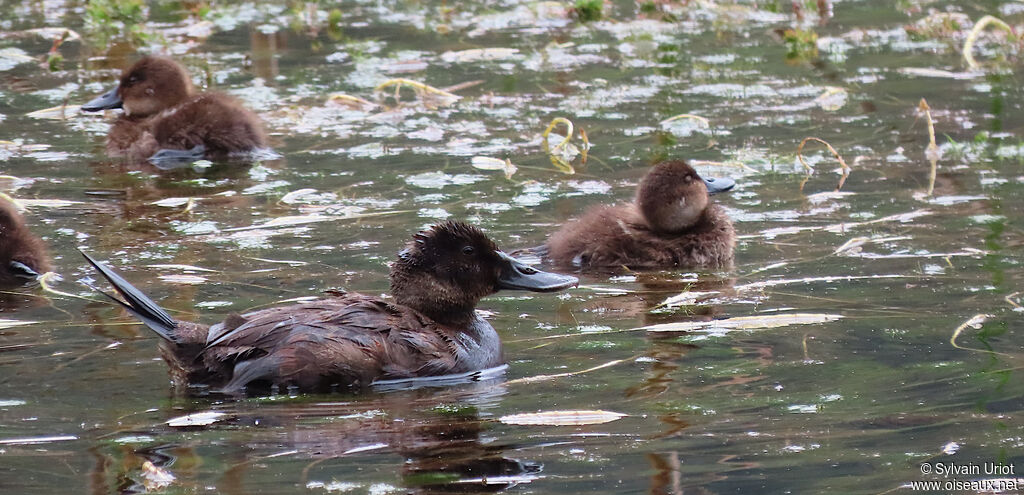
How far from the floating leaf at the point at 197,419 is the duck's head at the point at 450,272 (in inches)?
45.0

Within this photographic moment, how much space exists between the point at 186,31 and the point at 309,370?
9.94 meters

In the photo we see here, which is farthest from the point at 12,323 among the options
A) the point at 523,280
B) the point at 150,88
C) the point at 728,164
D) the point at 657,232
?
the point at 728,164

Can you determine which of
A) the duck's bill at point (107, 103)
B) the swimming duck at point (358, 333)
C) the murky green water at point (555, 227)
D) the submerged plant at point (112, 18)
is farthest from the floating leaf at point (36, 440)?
the submerged plant at point (112, 18)

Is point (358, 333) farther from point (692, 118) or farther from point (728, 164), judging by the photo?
point (692, 118)

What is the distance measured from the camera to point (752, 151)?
396 inches

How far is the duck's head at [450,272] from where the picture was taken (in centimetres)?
613

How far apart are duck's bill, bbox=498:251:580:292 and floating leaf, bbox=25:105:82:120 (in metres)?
5.97

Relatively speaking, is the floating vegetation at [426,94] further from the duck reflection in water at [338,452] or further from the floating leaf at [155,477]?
the floating leaf at [155,477]

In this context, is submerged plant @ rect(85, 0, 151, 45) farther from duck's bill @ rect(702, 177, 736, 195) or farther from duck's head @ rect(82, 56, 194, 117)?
duck's bill @ rect(702, 177, 736, 195)

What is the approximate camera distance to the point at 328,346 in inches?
217

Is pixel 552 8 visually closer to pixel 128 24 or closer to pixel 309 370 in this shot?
pixel 128 24

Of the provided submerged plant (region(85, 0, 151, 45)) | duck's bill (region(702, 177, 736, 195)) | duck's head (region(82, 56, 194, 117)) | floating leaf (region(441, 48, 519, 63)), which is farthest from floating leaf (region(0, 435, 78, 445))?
submerged plant (region(85, 0, 151, 45))

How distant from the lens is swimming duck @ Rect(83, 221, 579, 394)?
5500 millimetres

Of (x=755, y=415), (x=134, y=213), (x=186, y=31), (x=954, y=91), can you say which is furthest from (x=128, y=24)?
(x=755, y=415)
